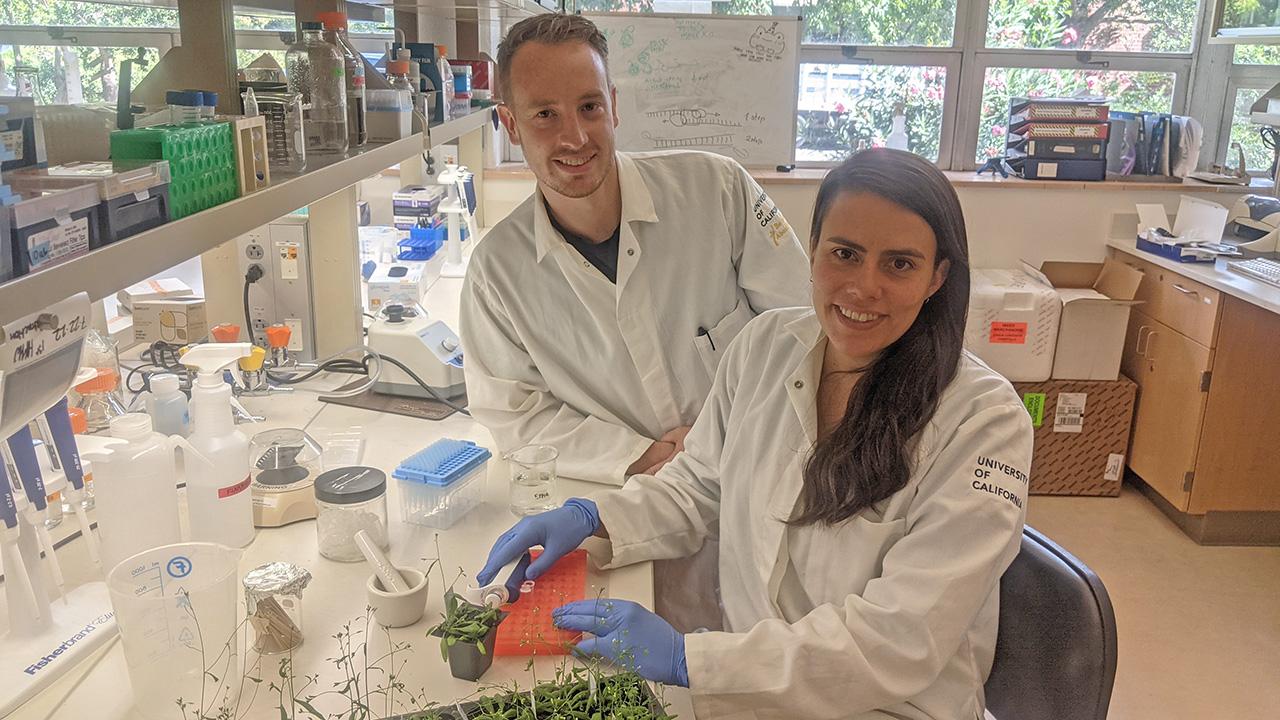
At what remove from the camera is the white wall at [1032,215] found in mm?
4062

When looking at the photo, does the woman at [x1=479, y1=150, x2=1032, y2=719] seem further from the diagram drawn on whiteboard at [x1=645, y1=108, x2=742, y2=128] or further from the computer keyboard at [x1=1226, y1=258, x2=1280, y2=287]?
the diagram drawn on whiteboard at [x1=645, y1=108, x2=742, y2=128]

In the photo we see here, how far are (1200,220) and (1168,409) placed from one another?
0.80m

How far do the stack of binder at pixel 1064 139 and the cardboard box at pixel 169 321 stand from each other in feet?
10.6

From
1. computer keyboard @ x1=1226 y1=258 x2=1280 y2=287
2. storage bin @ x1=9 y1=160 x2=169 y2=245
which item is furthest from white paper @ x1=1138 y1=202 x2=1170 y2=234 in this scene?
storage bin @ x1=9 y1=160 x2=169 y2=245

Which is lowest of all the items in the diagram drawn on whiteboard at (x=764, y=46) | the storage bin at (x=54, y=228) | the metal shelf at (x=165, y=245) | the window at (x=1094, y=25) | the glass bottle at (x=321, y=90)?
the metal shelf at (x=165, y=245)

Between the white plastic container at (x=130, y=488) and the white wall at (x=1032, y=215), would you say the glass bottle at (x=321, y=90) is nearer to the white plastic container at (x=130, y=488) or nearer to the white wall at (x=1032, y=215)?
the white plastic container at (x=130, y=488)

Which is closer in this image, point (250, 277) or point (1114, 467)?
point (250, 277)

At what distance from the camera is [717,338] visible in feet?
6.50

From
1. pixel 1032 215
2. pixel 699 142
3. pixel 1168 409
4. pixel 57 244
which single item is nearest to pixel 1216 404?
pixel 1168 409

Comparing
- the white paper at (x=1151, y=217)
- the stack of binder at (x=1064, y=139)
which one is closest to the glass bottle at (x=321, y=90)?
the stack of binder at (x=1064, y=139)

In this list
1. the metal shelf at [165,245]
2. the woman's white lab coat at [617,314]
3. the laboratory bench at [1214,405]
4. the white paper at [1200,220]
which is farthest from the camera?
the white paper at [1200,220]

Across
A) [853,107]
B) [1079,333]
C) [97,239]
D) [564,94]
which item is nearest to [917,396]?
[564,94]

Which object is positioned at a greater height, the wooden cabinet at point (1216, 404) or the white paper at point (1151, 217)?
the white paper at point (1151, 217)

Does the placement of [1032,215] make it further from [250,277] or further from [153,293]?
[153,293]
